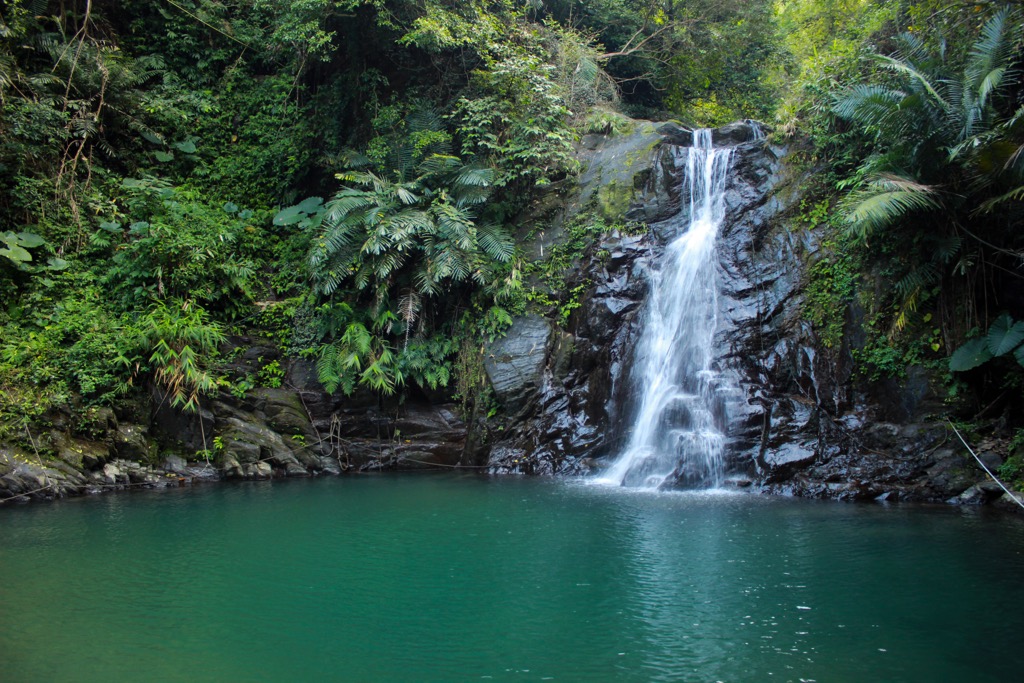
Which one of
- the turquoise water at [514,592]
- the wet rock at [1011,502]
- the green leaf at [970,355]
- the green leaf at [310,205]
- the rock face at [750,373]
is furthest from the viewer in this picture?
the green leaf at [310,205]

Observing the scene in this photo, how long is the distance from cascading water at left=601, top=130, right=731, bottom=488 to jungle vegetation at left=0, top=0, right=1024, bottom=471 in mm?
1526

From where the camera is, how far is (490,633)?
14.5ft

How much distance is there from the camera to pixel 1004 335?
7402 mm

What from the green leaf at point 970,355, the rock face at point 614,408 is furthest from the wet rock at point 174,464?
the green leaf at point 970,355

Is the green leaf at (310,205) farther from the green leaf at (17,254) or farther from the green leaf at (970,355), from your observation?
the green leaf at (970,355)

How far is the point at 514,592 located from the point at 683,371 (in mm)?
5382

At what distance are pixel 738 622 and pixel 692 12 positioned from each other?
1568 centimetres

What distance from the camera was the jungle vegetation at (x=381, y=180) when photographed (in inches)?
317

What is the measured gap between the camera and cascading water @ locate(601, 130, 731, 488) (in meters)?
8.93

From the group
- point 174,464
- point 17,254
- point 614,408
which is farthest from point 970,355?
point 17,254

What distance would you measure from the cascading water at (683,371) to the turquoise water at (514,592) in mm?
942

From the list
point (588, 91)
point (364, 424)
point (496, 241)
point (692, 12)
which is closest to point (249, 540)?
point (364, 424)

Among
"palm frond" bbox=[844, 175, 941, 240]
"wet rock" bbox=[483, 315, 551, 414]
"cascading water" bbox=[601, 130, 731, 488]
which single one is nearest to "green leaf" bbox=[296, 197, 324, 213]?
"wet rock" bbox=[483, 315, 551, 414]

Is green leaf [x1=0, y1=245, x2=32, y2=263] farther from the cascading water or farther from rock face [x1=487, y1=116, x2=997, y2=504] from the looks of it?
the cascading water
